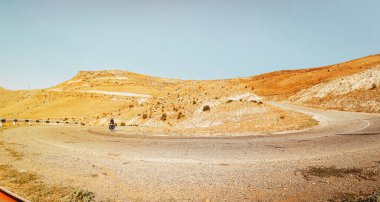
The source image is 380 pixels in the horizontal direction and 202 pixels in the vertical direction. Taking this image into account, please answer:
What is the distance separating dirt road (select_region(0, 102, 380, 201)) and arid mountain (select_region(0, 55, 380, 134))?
8615mm

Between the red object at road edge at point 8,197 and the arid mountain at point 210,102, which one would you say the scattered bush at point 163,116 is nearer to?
the arid mountain at point 210,102

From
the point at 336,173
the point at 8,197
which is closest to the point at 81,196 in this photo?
the point at 8,197

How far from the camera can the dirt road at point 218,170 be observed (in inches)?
261

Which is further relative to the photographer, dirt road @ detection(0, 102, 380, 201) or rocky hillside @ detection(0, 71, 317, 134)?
rocky hillside @ detection(0, 71, 317, 134)

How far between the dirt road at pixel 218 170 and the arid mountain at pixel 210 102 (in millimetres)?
8615

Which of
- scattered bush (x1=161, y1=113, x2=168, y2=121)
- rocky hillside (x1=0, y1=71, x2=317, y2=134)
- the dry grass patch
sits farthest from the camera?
scattered bush (x1=161, y1=113, x2=168, y2=121)

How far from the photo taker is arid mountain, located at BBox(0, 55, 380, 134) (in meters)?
26.8

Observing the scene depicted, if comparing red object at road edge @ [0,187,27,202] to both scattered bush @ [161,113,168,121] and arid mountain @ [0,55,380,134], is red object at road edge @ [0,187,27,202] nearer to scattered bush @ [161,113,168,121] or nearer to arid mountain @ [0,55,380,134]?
arid mountain @ [0,55,380,134]

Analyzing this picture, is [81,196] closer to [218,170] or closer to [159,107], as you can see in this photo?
[218,170]

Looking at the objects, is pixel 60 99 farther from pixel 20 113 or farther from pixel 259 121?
pixel 259 121

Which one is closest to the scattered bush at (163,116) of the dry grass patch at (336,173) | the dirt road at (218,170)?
the dirt road at (218,170)

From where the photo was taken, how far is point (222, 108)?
1282 inches

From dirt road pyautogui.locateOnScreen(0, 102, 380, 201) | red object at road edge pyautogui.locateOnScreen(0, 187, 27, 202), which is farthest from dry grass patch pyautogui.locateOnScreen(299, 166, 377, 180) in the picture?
red object at road edge pyautogui.locateOnScreen(0, 187, 27, 202)

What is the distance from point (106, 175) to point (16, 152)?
660 cm
